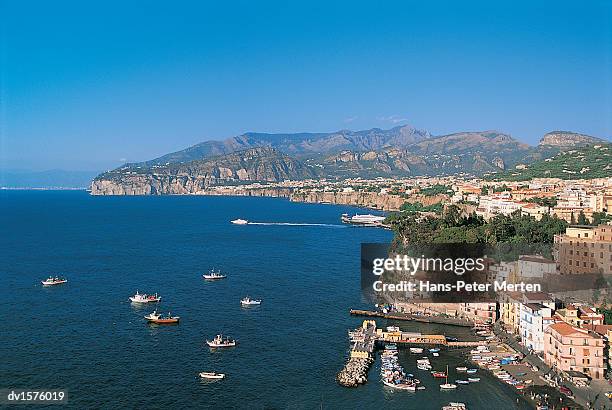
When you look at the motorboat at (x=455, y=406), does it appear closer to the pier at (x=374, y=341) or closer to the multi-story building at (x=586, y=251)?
the pier at (x=374, y=341)

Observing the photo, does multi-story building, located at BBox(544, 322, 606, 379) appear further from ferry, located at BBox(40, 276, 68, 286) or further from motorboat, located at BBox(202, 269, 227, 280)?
ferry, located at BBox(40, 276, 68, 286)

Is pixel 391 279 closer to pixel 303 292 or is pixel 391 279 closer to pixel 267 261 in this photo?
pixel 303 292

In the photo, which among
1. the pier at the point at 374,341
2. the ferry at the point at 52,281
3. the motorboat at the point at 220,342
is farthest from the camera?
the ferry at the point at 52,281

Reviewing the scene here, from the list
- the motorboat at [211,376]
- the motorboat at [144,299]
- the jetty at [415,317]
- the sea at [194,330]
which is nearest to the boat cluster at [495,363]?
the sea at [194,330]

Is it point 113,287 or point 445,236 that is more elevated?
point 445,236

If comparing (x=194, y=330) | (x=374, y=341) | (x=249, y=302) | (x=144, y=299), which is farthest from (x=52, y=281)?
(x=374, y=341)

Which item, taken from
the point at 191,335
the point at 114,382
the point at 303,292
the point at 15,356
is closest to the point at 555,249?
the point at 303,292
